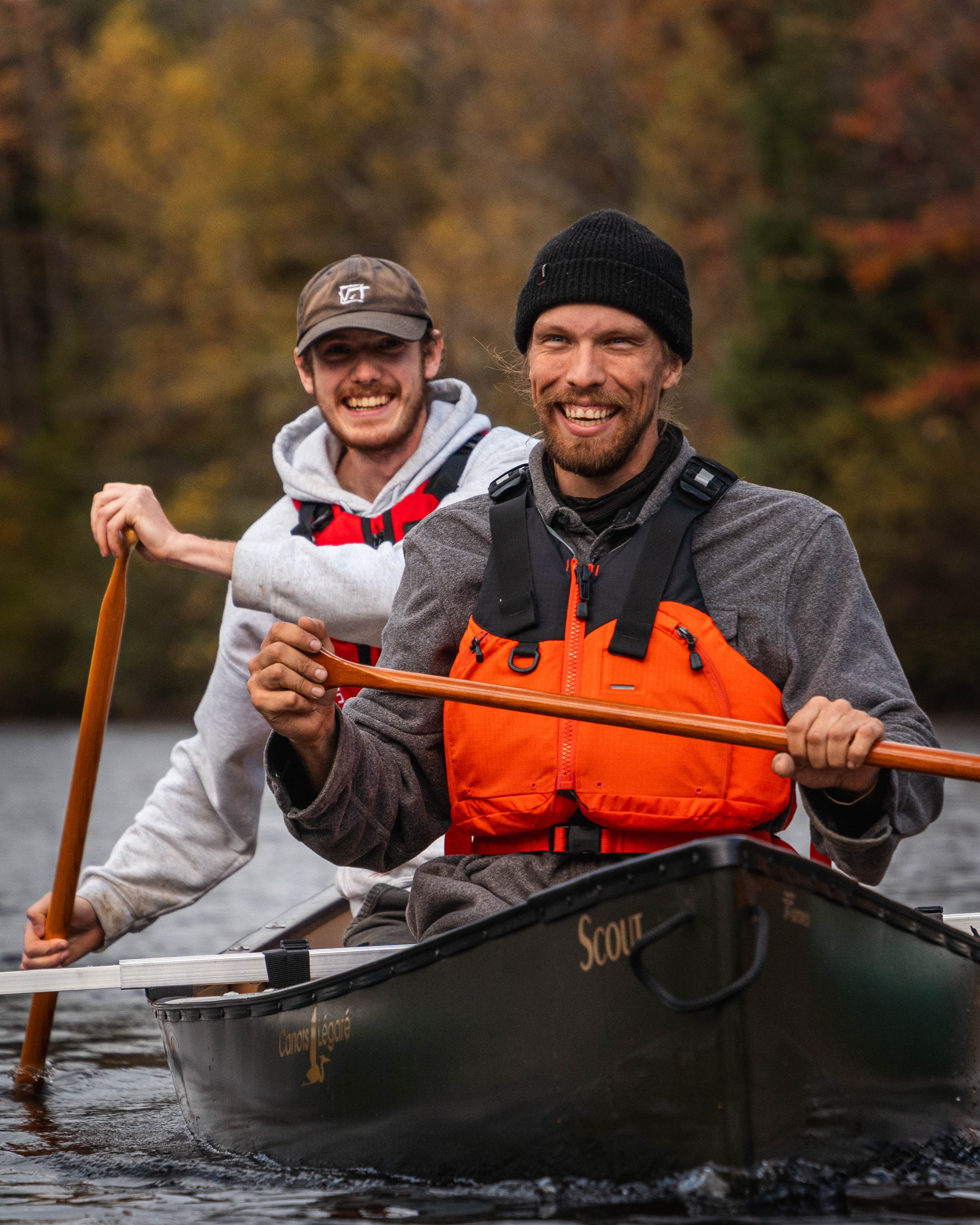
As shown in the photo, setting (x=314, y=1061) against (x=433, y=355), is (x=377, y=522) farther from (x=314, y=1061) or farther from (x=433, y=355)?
(x=314, y=1061)

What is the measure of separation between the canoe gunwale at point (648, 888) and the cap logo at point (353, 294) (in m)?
1.87

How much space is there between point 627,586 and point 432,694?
40 cm

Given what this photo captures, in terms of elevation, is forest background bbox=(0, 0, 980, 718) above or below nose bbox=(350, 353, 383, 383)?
above

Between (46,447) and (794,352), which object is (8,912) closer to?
(794,352)

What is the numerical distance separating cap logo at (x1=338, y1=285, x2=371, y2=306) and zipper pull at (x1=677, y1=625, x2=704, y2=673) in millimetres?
1650

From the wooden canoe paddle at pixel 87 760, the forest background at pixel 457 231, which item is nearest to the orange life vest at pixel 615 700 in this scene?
the wooden canoe paddle at pixel 87 760

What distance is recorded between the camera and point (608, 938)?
2705 mm

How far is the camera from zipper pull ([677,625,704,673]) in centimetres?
305

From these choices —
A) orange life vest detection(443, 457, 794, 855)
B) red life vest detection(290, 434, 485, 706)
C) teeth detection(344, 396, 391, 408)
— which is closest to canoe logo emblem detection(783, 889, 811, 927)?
orange life vest detection(443, 457, 794, 855)

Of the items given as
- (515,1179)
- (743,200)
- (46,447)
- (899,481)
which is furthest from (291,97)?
(515,1179)

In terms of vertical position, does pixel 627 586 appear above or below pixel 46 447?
below

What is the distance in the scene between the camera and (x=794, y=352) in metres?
19.1

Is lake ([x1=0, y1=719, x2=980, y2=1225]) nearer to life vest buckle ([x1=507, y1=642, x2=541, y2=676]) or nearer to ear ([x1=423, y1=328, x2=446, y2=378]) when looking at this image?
life vest buckle ([x1=507, y1=642, x2=541, y2=676])

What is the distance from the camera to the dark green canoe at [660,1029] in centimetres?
Answer: 263
